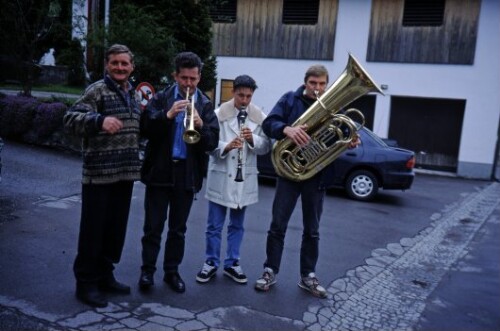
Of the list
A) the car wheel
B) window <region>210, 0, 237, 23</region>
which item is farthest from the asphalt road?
window <region>210, 0, 237, 23</region>

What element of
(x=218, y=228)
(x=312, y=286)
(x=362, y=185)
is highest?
(x=218, y=228)

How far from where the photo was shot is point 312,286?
4.22 meters

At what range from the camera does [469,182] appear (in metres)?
13.6

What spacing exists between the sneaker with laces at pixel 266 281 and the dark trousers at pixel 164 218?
77 centimetres

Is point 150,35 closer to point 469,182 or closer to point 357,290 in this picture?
point 357,290

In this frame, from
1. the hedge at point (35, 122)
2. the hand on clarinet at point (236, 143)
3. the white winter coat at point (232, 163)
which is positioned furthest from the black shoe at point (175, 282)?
the hedge at point (35, 122)

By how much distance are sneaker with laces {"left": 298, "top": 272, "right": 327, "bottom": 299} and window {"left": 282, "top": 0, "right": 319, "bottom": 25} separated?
13.0 meters

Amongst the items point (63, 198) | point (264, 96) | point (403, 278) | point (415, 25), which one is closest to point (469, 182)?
point (415, 25)

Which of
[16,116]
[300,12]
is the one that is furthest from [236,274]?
[300,12]

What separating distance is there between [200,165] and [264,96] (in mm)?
12806

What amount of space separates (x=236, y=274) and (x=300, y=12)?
1334 centimetres

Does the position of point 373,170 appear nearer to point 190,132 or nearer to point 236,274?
point 236,274

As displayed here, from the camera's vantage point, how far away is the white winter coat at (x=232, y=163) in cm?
419

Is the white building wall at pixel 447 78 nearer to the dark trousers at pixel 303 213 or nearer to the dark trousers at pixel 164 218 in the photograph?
the dark trousers at pixel 303 213
